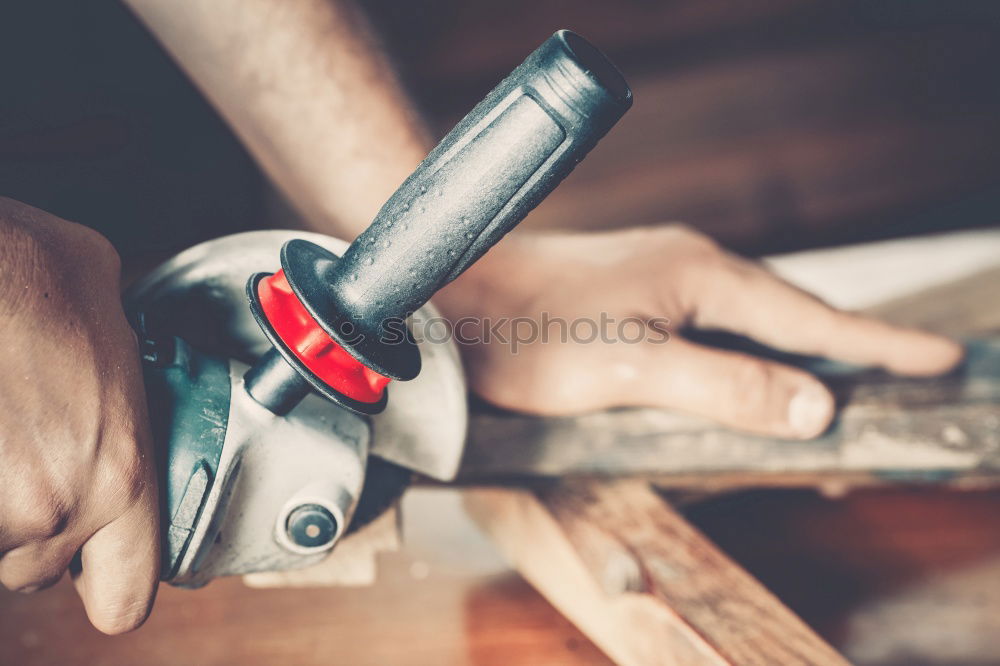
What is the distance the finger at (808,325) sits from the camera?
0.67 meters

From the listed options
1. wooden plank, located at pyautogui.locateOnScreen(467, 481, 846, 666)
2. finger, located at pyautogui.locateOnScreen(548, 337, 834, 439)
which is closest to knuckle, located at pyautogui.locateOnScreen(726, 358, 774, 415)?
finger, located at pyautogui.locateOnScreen(548, 337, 834, 439)

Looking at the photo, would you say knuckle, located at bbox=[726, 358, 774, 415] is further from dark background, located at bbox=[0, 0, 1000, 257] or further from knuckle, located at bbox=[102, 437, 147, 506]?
dark background, located at bbox=[0, 0, 1000, 257]

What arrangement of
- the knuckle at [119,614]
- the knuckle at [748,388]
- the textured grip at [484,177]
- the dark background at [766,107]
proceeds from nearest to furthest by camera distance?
1. the textured grip at [484,177]
2. the knuckle at [119,614]
3. the knuckle at [748,388]
4. the dark background at [766,107]

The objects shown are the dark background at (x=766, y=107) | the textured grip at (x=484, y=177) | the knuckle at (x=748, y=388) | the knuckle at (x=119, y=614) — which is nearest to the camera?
the textured grip at (x=484, y=177)

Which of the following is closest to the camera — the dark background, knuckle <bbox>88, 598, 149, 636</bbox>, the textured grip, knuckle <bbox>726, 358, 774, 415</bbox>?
the textured grip

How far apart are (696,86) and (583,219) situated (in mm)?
513

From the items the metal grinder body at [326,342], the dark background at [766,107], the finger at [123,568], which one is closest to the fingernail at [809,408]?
the metal grinder body at [326,342]

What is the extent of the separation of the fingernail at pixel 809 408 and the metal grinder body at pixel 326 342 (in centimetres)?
30

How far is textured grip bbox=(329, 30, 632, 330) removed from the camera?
309 mm

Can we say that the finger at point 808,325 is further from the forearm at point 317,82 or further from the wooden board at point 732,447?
the forearm at point 317,82

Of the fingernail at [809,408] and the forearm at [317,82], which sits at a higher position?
the fingernail at [809,408]

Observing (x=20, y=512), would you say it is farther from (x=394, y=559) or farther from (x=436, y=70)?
(x=436, y=70)

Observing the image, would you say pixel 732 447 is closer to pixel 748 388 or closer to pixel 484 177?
pixel 748 388

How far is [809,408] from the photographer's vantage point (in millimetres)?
613
